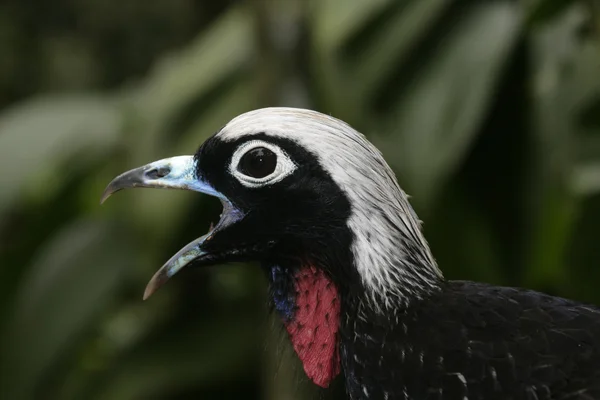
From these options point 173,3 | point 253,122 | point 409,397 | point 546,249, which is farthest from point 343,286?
point 173,3

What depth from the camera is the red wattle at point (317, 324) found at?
5.36ft

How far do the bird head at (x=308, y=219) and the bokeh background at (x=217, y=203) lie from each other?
5.02 feet

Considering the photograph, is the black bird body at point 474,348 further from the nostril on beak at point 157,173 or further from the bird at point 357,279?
the nostril on beak at point 157,173

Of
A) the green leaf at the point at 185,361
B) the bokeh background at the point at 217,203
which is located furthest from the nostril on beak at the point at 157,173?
the green leaf at the point at 185,361

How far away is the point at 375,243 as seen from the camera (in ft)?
5.15

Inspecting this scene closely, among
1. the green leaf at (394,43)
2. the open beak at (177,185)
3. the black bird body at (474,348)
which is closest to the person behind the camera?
the black bird body at (474,348)

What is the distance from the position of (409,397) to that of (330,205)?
0.35m

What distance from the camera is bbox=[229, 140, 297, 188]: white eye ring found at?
1576 millimetres

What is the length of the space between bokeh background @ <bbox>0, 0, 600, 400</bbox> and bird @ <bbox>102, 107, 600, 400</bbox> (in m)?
1.52

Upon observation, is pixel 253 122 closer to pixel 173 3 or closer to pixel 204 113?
pixel 204 113

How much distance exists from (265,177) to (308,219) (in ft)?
0.35

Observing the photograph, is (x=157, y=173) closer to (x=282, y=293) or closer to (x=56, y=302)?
(x=282, y=293)

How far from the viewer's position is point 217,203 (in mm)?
3355

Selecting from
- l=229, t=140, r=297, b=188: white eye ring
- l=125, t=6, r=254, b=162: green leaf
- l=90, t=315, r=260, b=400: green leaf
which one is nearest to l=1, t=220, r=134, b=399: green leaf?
l=90, t=315, r=260, b=400: green leaf
